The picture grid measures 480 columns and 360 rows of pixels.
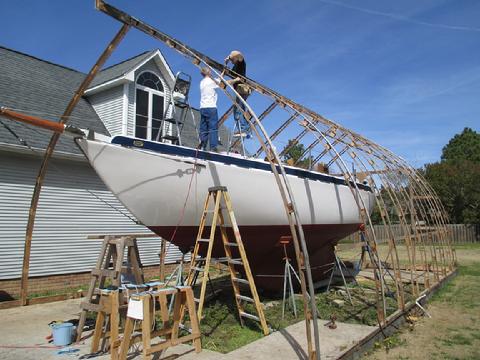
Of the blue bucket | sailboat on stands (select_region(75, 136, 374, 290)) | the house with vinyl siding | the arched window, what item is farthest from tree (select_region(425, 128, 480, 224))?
the blue bucket

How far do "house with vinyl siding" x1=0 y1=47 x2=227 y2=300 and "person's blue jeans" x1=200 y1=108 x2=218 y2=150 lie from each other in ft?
1.91

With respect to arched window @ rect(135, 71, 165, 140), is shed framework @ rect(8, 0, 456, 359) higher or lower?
lower

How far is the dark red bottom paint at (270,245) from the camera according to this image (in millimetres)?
7188

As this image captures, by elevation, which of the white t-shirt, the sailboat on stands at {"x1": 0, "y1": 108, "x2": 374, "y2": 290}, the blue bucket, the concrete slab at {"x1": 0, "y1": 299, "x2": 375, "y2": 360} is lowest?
the concrete slab at {"x1": 0, "y1": 299, "x2": 375, "y2": 360}

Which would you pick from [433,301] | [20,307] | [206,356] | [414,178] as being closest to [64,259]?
[20,307]

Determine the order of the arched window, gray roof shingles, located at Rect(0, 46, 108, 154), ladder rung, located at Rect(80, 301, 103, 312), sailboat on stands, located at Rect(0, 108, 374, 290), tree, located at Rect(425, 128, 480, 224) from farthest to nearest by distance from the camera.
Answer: tree, located at Rect(425, 128, 480, 224) < the arched window < gray roof shingles, located at Rect(0, 46, 108, 154) < sailboat on stands, located at Rect(0, 108, 374, 290) < ladder rung, located at Rect(80, 301, 103, 312)

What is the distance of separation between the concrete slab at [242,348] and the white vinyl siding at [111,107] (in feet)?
23.8

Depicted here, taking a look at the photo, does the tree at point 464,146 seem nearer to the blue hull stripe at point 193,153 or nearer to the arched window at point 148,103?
the arched window at point 148,103

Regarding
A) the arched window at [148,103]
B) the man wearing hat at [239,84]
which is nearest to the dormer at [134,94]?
the arched window at [148,103]

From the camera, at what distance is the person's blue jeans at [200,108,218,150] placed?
7.22 meters

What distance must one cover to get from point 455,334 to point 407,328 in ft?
2.35

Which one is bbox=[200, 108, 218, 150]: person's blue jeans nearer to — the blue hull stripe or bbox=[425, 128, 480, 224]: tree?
the blue hull stripe

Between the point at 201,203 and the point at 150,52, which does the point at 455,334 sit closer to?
the point at 201,203

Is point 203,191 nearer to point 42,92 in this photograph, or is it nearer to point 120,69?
point 42,92
